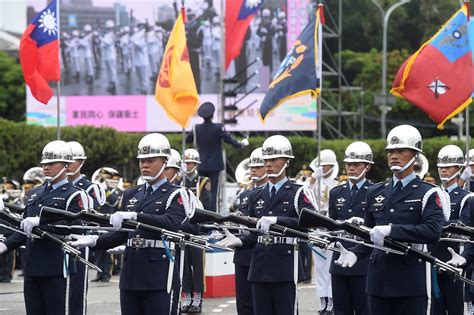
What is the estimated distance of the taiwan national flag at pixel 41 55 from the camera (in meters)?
22.5

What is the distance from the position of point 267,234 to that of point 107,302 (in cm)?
736

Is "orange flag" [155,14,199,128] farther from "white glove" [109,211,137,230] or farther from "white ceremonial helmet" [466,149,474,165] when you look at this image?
"white glove" [109,211,137,230]

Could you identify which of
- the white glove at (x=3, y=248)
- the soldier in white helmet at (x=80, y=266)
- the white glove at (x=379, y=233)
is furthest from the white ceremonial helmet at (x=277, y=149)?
the white glove at (x=3, y=248)

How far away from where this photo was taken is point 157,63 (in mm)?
50875

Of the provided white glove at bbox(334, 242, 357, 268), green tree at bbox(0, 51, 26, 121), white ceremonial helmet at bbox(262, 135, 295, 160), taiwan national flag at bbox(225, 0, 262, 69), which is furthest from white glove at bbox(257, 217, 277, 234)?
green tree at bbox(0, 51, 26, 121)

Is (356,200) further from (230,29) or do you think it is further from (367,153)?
(230,29)

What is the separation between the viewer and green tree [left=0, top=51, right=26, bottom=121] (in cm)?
5850

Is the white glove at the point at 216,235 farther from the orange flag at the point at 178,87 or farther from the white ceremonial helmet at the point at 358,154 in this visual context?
the orange flag at the point at 178,87

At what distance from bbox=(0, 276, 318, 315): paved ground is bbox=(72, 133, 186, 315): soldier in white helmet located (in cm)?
627

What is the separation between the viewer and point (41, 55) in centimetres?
2262

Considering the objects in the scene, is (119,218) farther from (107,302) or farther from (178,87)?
(178,87)

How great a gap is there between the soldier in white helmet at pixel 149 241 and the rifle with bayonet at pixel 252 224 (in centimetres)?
59

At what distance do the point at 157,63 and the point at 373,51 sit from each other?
13.7 m

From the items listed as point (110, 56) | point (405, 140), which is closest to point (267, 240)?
point (405, 140)
